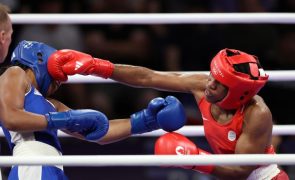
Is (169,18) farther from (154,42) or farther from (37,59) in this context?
(154,42)

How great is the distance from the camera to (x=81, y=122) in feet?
8.37

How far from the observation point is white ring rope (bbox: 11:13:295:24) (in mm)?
2932

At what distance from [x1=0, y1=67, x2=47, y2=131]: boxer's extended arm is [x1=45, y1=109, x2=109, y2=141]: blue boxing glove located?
36 mm

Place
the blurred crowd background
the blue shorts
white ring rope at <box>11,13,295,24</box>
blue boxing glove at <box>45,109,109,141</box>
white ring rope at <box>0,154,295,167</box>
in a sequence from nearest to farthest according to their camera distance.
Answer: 1. white ring rope at <box>0,154,295,167</box>
2. blue boxing glove at <box>45,109,109,141</box>
3. the blue shorts
4. white ring rope at <box>11,13,295,24</box>
5. the blurred crowd background

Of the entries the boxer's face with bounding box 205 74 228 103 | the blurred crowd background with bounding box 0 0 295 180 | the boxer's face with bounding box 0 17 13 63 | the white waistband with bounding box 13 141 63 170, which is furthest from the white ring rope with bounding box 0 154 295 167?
the blurred crowd background with bounding box 0 0 295 180

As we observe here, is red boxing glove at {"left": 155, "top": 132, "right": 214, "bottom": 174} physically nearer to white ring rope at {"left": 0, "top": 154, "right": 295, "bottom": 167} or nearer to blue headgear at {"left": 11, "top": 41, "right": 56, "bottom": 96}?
white ring rope at {"left": 0, "top": 154, "right": 295, "bottom": 167}

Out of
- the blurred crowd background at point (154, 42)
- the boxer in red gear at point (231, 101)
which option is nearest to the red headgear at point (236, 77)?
the boxer in red gear at point (231, 101)

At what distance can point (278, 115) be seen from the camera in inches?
160

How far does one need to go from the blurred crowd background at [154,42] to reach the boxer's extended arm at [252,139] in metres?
1.32

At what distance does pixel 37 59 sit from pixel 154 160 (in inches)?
29.1

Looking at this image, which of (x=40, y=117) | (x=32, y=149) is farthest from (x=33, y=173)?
(x=40, y=117)

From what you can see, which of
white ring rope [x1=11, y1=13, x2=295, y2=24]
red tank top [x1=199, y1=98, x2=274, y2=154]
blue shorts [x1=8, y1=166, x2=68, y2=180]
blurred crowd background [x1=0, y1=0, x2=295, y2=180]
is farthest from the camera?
blurred crowd background [x1=0, y1=0, x2=295, y2=180]

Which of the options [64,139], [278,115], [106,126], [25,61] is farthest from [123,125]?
[278,115]

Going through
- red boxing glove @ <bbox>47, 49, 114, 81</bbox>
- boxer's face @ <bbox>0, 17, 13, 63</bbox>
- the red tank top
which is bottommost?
the red tank top
